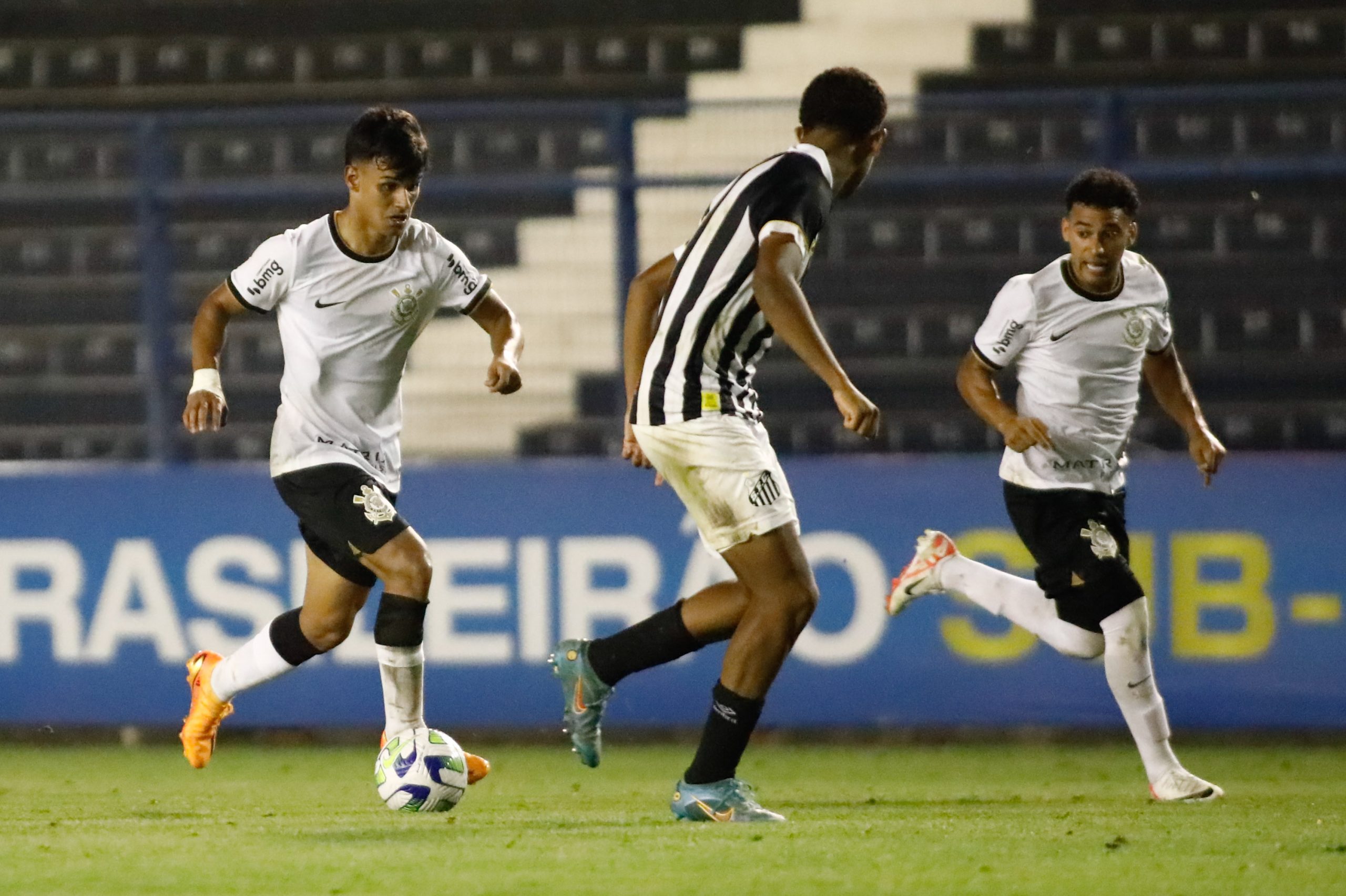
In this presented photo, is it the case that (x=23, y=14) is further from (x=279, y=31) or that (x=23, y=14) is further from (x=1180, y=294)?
(x=1180, y=294)

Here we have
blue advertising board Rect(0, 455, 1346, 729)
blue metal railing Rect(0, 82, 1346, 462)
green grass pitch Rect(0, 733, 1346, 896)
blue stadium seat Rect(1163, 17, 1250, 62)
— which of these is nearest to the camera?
green grass pitch Rect(0, 733, 1346, 896)

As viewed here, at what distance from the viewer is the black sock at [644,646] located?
19.4 ft

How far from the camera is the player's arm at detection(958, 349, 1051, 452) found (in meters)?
6.12

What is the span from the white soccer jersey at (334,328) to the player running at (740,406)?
88cm

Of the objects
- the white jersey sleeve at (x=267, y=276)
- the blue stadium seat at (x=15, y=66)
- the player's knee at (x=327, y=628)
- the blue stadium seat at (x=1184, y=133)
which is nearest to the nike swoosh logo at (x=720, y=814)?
the player's knee at (x=327, y=628)

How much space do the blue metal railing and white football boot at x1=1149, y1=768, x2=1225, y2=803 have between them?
9.91 ft

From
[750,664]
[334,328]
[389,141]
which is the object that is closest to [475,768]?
[750,664]

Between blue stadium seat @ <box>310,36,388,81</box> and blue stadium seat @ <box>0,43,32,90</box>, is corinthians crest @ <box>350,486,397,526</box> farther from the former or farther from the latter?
blue stadium seat @ <box>0,43,32,90</box>

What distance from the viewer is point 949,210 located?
9.62m

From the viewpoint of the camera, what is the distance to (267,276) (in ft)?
19.6

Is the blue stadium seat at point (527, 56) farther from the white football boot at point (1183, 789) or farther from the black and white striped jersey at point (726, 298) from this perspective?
the white football boot at point (1183, 789)

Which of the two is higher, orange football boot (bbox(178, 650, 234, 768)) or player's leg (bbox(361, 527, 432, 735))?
player's leg (bbox(361, 527, 432, 735))

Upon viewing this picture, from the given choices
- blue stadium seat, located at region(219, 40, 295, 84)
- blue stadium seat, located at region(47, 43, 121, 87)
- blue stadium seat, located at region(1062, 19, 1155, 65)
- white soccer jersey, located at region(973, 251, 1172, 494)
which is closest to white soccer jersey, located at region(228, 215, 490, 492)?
white soccer jersey, located at region(973, 251, 1172, 494)

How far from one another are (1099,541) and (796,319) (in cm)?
165
